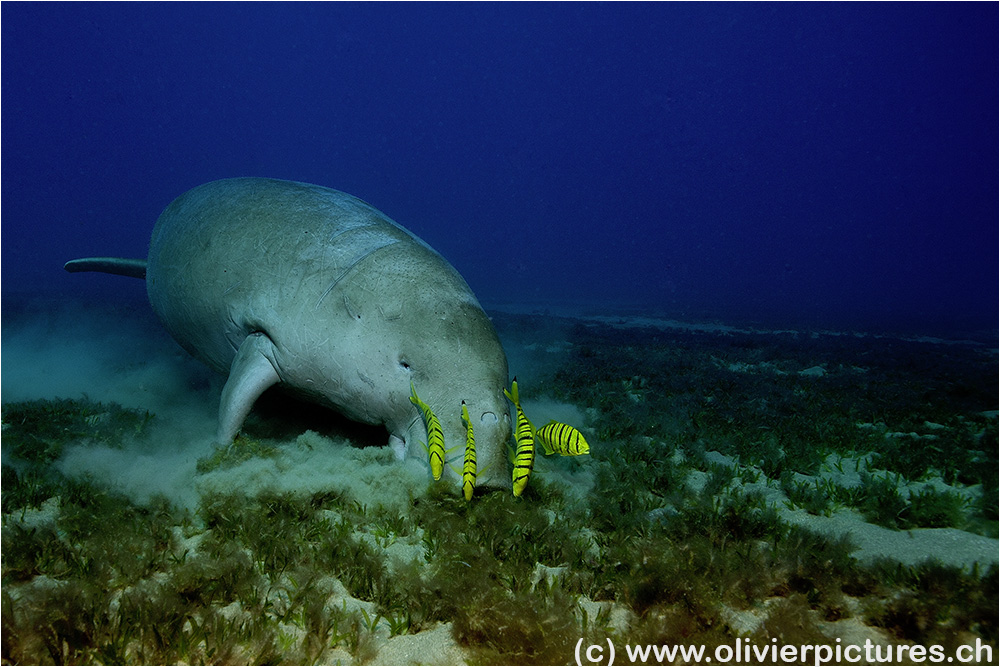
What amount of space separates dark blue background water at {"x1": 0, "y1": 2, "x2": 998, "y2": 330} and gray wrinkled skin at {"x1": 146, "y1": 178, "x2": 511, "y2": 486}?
99.6 meters

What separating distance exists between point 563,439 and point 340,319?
1581mm

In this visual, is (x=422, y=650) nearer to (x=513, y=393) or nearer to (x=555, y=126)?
(x=513, y=393)

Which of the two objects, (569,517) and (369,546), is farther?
(569,517)

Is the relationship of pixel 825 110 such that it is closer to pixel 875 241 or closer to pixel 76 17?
pixel 875 241

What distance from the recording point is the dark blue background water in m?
124

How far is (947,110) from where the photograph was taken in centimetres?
12862

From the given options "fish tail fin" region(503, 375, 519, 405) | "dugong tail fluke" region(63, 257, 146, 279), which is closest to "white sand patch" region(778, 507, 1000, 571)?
"fish tail fin" region(503, 375, 519, 405)

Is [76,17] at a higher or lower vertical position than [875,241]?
higher

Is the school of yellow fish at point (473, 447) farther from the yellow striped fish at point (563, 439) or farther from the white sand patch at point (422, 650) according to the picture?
the white sand patch at point (422, 650)

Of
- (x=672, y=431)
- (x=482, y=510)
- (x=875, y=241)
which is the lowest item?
(x=672, y=431)

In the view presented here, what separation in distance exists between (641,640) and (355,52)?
20135 centimetres

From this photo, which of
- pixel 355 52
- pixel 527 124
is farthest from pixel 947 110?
pixel 355 52

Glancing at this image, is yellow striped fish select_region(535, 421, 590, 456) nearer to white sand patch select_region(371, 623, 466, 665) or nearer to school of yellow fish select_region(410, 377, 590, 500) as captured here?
school of yellow fish select_region(410, 377, 590, 500)

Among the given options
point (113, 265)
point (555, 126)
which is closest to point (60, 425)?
point (113, 265)
